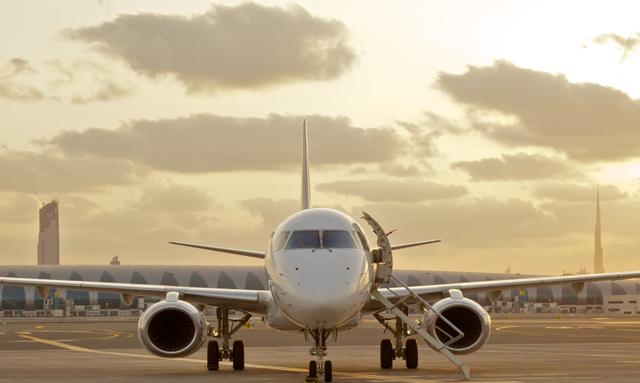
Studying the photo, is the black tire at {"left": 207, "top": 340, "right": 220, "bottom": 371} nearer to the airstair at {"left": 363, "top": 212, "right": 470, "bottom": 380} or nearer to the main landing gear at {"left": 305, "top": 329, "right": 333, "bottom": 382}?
the airstair at {"left": 363, "top": 212, "right": 470, "bottom": 380}

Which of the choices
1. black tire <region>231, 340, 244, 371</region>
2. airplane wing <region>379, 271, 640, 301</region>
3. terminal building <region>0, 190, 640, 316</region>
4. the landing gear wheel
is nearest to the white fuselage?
black tire <region>231, 340, 244, 371</region>

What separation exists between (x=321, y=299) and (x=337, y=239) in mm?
2065

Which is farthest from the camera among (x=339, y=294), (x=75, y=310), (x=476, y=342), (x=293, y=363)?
(x=75, y=310)

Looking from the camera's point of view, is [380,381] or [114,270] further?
[114,270]

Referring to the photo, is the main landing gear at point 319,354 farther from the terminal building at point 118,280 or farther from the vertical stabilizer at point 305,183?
the terminal building at point 118,280

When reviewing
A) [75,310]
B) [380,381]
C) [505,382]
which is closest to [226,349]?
[380,381]

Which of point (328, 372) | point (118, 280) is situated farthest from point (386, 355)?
point (118, 280)

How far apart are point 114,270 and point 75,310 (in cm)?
855

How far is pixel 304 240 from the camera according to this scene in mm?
26094

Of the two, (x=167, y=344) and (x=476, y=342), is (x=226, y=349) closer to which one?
(x=167, y=344)

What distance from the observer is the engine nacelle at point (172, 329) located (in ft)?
97.5

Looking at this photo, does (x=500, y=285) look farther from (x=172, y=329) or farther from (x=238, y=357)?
(x=172, y=329)

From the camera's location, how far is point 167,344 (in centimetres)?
3011

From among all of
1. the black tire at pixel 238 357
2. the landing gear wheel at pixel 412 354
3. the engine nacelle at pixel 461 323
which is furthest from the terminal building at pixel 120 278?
the engine nacelle at pixel 461 323
